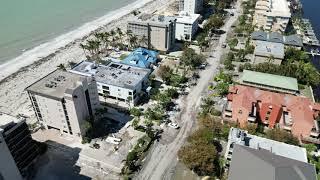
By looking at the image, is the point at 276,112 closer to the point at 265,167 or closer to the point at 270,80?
the point at 270,80

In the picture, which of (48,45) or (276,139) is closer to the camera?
(276,139)

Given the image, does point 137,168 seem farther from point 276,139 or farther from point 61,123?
point 276,139

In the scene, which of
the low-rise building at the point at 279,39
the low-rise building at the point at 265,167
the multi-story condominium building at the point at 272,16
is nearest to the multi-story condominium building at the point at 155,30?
the low-rise building at the point at 279,39

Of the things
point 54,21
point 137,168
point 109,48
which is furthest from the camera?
point 54,21

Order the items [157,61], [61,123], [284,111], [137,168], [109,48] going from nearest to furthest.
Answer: [137,168] < [61,123] < [284,111] < [157,61] < [109,48]

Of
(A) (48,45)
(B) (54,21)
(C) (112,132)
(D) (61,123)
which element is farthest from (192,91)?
(B) (54,21)

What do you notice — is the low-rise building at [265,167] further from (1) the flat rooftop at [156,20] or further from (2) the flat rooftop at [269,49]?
(1) the flat rooftop at [156,20]
